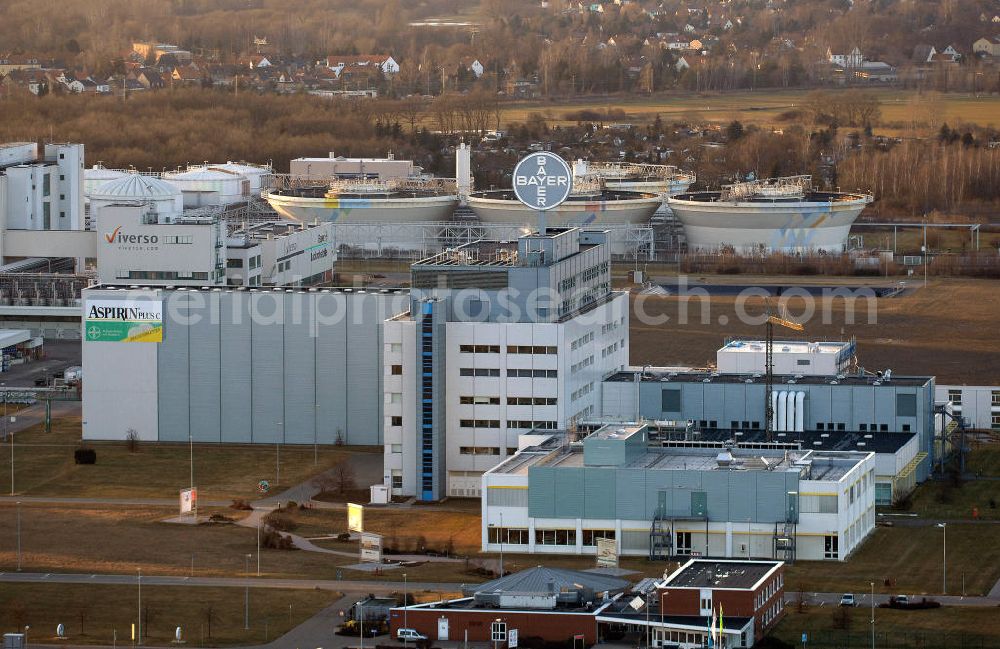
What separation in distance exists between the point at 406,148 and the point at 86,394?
9566 cm

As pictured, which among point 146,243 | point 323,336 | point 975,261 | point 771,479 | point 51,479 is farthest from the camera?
point 975,261

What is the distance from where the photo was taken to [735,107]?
187875 mm

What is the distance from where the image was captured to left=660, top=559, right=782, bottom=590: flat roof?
1779 inches

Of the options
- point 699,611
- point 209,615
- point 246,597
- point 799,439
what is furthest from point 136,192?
point 699,611

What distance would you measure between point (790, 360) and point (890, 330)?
72.1ft

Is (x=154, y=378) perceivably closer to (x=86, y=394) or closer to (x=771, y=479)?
(x=86, y=394)

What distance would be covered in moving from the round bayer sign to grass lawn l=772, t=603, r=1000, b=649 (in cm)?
2247

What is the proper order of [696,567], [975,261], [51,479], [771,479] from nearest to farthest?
[696,567] < [771,479] < [51,479] < [975,261]

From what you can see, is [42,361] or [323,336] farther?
[42,361]

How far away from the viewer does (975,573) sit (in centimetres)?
5012

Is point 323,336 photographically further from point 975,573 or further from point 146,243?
point 975,573

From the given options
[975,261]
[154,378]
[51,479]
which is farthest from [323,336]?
[975,261]

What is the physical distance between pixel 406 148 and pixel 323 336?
95965 millimetres

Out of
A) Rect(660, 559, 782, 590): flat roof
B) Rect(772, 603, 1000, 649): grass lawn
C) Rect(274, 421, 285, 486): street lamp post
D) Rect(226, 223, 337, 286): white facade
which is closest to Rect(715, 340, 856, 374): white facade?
Rect(274, 421, 285, 486): street lamp post
